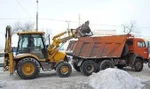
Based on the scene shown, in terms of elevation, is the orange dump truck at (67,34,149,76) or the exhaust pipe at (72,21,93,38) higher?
the exhaust pipe at (72,21,93,38)

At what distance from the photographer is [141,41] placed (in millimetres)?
21062

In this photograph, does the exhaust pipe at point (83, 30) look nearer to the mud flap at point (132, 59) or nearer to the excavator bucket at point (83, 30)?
the excavator bucket at point (83, 30)

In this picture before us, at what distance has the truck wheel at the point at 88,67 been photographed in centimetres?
1847

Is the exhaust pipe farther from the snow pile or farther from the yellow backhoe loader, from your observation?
the snow pile

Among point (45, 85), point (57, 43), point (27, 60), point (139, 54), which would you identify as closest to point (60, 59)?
point (57, 43)

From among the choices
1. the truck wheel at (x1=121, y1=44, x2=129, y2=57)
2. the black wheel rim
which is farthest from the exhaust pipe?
the black wheel rim

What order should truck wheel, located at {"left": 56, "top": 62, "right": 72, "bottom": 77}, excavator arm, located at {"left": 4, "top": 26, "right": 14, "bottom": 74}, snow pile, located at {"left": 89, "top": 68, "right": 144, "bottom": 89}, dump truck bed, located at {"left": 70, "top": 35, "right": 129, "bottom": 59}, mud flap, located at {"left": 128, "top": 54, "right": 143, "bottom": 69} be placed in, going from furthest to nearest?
mud flap, located at {"left": 128, "top": 54, "right": 143, "bottom": 69}, dump truck bed, located at {"left": 70, "top": 35, "right": 129, "bottom": 59}, truck wheel, located at {"left": 56, "top": 62, "right": 72, "bottom": 77}, excavator arm, located at {"left": 4, "top": 26, "right": 14, "bottom": 74}, snow pile, located at {"left": 89, "top": 68, "right": 144, "bottom": 89}

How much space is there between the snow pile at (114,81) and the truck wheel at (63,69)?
10.4ft

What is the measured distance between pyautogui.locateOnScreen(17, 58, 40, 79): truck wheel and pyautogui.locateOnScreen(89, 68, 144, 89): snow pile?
381 centimetres

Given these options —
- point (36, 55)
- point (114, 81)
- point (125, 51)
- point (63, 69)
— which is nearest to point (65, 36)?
point (63, 69)

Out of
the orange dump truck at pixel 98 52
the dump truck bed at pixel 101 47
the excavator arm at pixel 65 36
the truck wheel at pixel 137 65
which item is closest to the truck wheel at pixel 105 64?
the orange dump truck at pixel 98 52

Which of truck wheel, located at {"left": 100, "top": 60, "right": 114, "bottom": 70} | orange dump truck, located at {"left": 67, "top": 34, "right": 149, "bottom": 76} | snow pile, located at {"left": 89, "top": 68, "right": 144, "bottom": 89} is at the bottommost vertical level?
snow pile, located at {"left": 89, "top": 68, "right": 144, "bottom": 89}

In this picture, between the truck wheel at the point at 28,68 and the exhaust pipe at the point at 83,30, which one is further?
the exhaust pipe at the point at 83,30

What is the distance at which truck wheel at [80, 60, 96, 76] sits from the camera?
18.5 m
